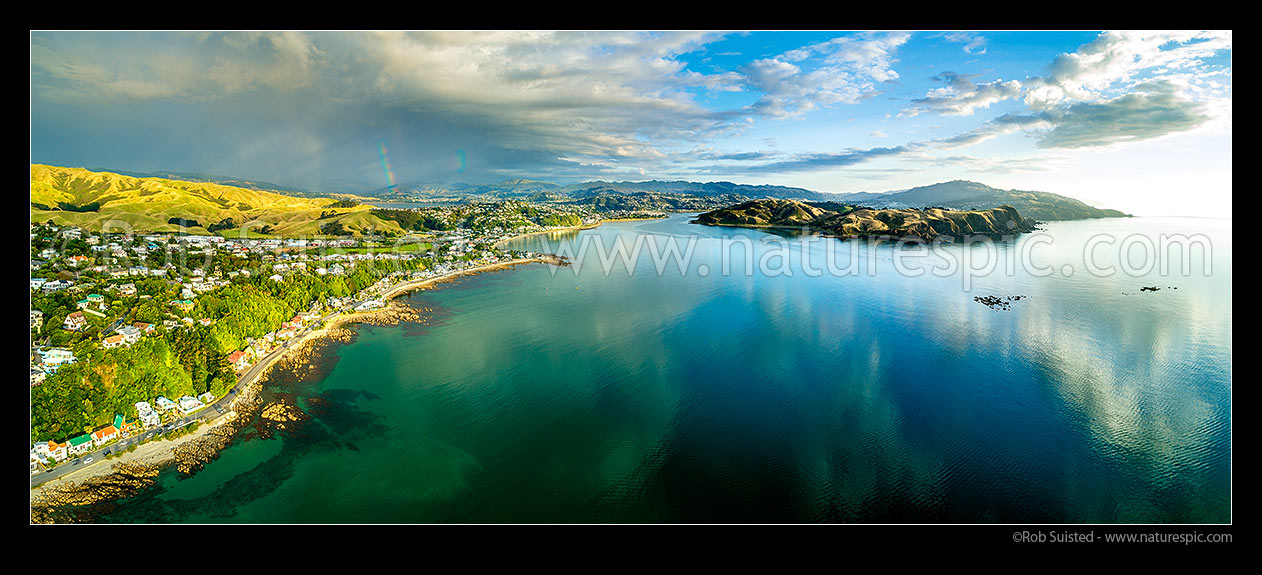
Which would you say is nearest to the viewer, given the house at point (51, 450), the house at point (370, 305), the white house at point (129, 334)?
the house at point (51, 450)

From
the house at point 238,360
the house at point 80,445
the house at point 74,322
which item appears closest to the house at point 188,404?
the house at point 80,445

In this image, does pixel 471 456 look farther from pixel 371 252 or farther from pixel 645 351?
pixel 371 252

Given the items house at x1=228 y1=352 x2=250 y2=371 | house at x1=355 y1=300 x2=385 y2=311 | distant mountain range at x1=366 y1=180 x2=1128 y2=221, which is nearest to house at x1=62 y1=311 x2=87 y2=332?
house at x1=228 y1=352 x2=250 y2=371

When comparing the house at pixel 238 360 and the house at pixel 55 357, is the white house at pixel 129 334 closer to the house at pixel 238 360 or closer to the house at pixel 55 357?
the house at pixel 55 357

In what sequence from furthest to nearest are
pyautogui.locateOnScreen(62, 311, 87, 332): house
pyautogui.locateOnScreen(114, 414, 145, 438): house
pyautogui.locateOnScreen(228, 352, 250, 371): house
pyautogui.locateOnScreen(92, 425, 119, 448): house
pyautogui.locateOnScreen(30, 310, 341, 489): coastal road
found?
pyautogui.locateOnScreen(228, 352, 250, 371): house < pyautogui.locateOnScreen(62, 311, 87, 332): house < pyautogui.locateOnScreen(114, 414, 145, 438): house < pyautogui.locateOnScreen(92, 425, 119, 448): house < pyautogui.locateOnScreen(30, 310, 341, 489): coastal road

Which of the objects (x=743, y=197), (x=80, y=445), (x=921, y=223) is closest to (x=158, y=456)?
(x=80, y=445)

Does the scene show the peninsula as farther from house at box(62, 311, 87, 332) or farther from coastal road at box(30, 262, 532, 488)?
house at box(62, 311, 87, 332)
